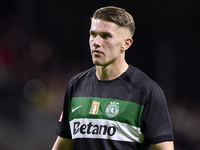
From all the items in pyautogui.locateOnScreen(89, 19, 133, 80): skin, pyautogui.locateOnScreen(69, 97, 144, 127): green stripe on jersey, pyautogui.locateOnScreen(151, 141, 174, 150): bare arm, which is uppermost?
pyautogui.locateOnScreen(89, 19, 133, 80): skin

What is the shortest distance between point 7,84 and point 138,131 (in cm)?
381

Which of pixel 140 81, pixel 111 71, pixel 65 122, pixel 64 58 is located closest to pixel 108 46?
pixel 111 71

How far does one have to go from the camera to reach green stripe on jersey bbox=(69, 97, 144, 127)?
95.0 inches

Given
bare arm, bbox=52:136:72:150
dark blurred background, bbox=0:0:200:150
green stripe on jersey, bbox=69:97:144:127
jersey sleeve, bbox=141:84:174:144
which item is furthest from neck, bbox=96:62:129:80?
dark blurred background, bbox=0:0:200:150

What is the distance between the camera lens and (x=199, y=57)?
18.7 feet

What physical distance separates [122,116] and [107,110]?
0.10m

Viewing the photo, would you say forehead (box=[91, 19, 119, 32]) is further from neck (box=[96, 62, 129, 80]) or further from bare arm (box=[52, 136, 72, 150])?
bare arm (box=[52, 136, 72, 150])

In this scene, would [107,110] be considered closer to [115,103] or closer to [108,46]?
[115,103]

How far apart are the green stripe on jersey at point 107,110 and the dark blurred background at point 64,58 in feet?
10.1

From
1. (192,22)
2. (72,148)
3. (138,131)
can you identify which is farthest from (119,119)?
(192,22)

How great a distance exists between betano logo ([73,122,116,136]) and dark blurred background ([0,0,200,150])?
124 inches

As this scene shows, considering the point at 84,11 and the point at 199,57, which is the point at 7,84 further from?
the point at 199,57

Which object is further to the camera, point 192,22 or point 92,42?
point 192,22

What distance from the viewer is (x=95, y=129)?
8.02 ft
